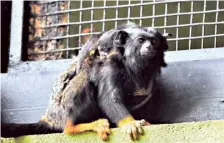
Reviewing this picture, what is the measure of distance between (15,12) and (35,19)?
0.19m

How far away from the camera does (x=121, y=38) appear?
18.3ft

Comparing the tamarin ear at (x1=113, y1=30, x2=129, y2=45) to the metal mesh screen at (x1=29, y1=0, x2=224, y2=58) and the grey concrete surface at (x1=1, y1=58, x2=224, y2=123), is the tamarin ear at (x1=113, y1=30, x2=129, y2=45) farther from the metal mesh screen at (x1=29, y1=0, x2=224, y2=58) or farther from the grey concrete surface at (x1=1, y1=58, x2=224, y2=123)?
the metal mesh screen at (x1=29, y1=0, x2=224, y2=58)

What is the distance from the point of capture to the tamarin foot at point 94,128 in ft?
17.0

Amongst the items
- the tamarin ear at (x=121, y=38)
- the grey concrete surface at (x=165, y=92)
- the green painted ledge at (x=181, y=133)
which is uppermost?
the tamarin ear at (x=121, y=38)

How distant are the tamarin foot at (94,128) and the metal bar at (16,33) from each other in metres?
1.38

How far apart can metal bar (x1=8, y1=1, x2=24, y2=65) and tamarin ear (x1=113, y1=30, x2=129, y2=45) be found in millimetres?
1228

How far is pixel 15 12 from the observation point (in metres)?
6.82

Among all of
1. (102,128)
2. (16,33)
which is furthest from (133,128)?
(16,33)

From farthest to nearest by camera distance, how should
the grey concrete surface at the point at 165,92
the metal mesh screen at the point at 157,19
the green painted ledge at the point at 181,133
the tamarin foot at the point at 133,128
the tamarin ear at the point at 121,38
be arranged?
the metal mesh screen at the point at 157,19
the grey concrete surface at the point at 165,92
the tamarin ear at the point at 121,38
the tamarin foot at the point at 133,128
the green painted ledge at the point at 181,133

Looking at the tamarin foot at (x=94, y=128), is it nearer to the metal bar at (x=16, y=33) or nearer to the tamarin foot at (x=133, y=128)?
the tamarin foot at (x=133, y=128)

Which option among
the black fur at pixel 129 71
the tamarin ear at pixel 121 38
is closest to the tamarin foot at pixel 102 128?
the black fur at pixel 129 71

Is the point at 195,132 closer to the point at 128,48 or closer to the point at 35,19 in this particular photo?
the point at 128,48

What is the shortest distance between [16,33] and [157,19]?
1.14 meters

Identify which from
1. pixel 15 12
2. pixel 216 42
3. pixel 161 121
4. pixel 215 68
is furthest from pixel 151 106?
pixel 15 12
